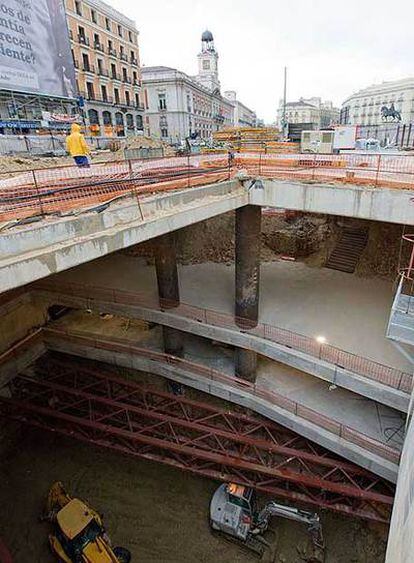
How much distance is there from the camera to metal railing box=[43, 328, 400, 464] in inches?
363

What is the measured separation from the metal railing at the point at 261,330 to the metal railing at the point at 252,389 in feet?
5.59

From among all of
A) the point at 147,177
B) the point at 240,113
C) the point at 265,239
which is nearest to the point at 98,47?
the point at 265,239

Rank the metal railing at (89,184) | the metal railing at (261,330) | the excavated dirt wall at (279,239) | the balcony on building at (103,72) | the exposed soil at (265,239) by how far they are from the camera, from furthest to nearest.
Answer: the balcony on building at (103,72) < the exposed soil at (265,239) < the excavated dirt wall at (279,239) < the metal railing at (261,330) < the metal railing at (89,184)

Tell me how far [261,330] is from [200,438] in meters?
4.12

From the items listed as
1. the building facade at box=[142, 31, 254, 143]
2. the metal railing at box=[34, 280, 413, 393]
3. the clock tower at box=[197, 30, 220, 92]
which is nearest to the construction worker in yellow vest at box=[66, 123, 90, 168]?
the metal railing at box=[34, 280, 413, 393]

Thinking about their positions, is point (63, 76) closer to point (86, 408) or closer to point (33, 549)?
point (86, 408)

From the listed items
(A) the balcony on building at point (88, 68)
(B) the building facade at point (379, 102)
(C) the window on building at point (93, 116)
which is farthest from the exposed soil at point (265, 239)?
(B) the building facade at point (379, 102)

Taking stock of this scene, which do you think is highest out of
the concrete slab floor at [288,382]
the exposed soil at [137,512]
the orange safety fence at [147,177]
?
the orange safety fence at [147,177]

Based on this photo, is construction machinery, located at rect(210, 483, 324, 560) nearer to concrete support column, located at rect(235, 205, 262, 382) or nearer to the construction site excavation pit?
the construction site excavation pit

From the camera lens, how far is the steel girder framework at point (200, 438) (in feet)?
32.1

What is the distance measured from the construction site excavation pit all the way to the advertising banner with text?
2412cm

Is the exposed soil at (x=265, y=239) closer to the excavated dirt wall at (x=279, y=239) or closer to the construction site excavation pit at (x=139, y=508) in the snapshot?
the excavated dirt wall at (x=279, y=239)

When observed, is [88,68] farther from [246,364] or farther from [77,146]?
[246,364]

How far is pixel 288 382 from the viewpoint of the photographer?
12.0 m
